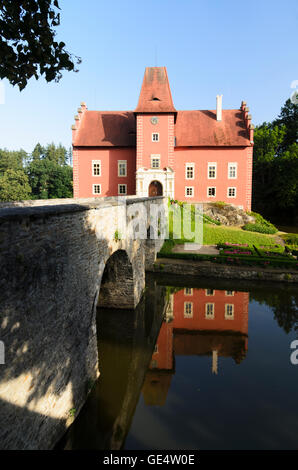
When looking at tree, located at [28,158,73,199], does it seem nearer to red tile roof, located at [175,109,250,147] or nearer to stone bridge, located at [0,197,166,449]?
red tile roof, located at [175,109,250,147]

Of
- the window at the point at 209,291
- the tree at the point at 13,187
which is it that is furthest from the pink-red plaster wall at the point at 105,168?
the window at the point at 209,291

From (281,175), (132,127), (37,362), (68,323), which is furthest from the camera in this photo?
(281,175)

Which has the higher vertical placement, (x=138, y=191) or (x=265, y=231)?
(x=138, y=191)

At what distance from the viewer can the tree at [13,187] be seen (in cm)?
4388

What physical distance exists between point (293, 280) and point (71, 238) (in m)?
14.3

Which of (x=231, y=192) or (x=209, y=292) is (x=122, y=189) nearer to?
(x=231, y=192)

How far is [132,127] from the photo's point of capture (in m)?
32.2

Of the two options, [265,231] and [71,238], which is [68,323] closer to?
[71,238]

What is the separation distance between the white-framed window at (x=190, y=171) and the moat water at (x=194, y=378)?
19346mm

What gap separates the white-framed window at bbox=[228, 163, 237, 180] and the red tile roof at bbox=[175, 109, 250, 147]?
211cm

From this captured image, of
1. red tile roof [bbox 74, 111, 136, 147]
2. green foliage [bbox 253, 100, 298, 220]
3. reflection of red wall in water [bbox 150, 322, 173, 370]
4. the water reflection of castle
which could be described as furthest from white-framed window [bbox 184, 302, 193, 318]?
green foliage [bbox 253, 100, 298, 220]

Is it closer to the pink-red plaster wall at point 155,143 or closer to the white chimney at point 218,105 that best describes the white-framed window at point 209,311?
the pink-red plaster wall at point 155,143

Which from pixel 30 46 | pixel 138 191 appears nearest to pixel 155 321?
pixel 30 46

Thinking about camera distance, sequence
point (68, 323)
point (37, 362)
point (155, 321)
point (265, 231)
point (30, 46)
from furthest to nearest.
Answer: point (265, 231) < point (155, 321) < point (68, 323) < point (37, 362) < point (30, 46)
